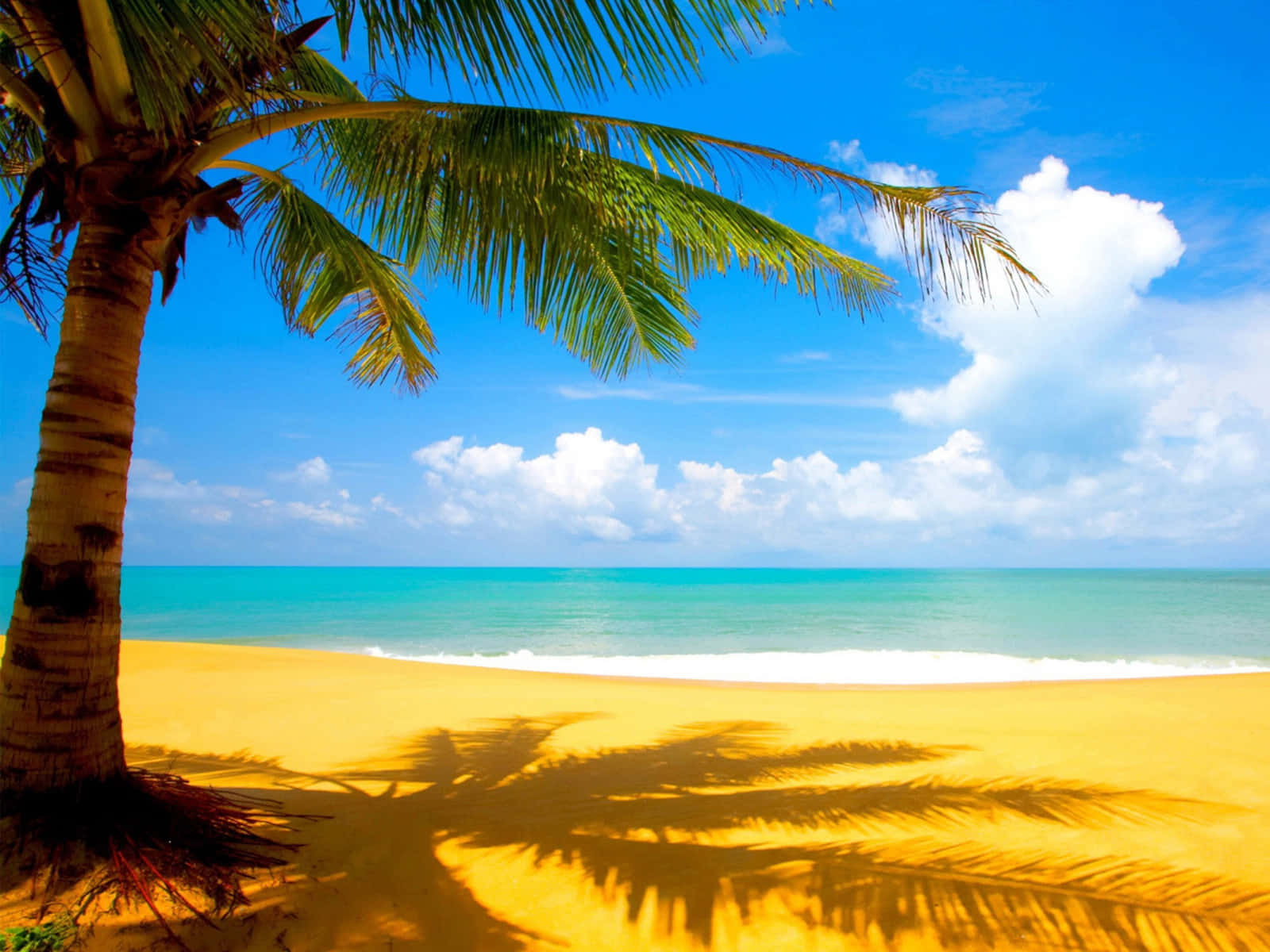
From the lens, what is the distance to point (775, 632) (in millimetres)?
A: 22141

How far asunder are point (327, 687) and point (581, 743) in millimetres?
4411

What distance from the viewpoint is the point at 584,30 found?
2.52 meters

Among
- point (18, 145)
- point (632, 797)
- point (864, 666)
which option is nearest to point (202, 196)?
point (18, 145)

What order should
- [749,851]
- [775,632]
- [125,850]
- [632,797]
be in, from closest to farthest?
[125,850] → [749,851] → [632,797] → [775,632]

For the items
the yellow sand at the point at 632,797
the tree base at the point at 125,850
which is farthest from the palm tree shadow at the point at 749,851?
the tree base at the point at 125,850

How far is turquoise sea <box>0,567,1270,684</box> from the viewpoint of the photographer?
1402 centimetres

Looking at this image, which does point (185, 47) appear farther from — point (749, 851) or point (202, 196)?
point (749, 851)

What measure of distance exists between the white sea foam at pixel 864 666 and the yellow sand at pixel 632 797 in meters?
4.43

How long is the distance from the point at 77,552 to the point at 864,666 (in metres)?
13.4

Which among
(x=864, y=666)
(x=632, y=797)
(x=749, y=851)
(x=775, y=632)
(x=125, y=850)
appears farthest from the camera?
(x=775, y=632)

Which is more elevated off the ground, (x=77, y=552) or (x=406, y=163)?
(x=406, y=163)

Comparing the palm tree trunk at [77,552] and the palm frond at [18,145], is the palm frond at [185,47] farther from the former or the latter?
the palm frond at [18,145]

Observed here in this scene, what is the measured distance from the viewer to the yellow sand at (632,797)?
8.77 feet

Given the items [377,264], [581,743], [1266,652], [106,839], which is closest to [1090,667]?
[1266,652]
